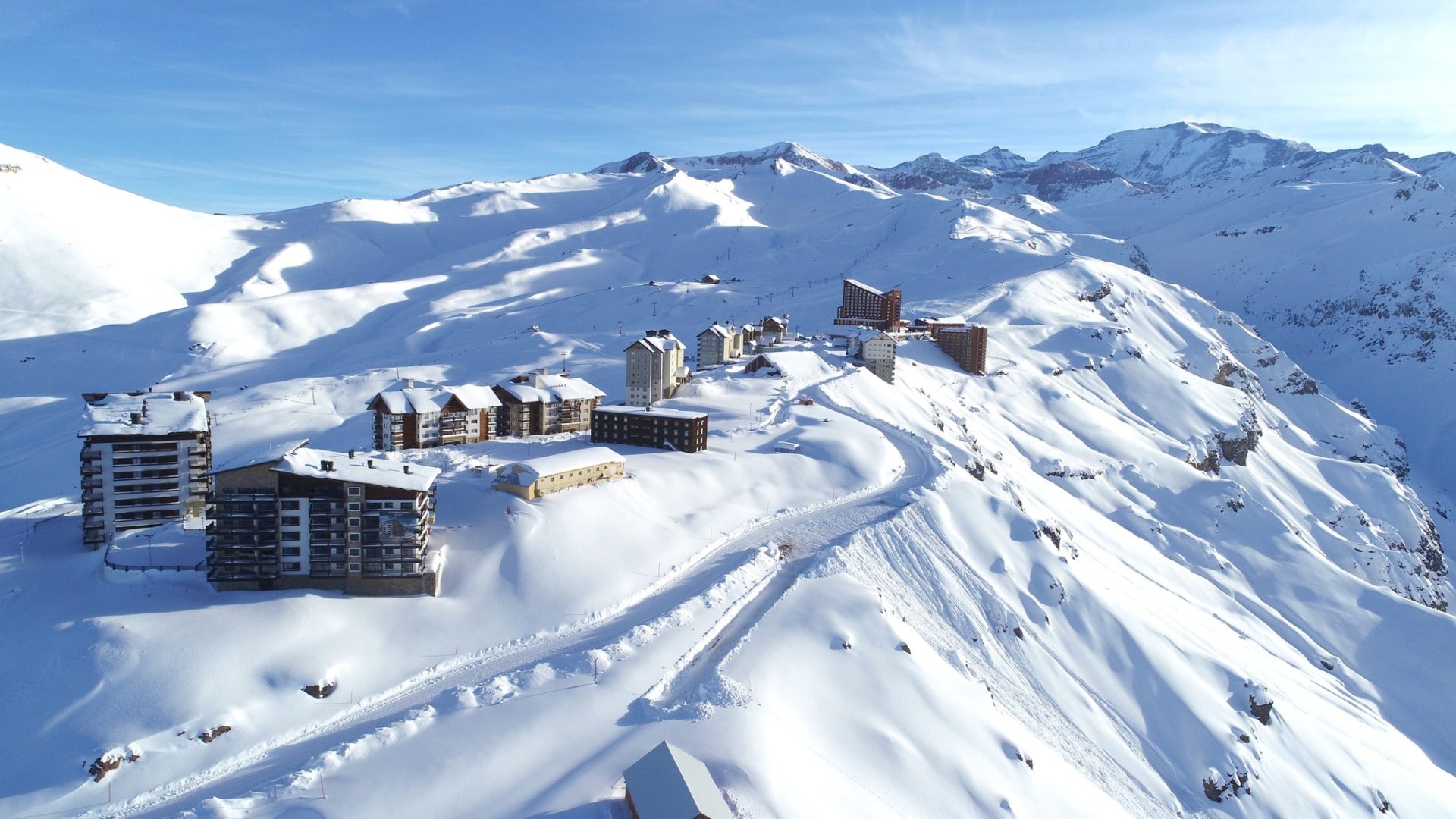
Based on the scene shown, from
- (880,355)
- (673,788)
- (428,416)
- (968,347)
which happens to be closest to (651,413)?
(428,416)

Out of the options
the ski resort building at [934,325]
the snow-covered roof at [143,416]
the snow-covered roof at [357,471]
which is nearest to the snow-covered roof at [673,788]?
the snow-covered roof at [357,471]

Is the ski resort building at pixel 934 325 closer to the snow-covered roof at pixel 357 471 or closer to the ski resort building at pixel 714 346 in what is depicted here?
the ski resort building at pixel 714 346

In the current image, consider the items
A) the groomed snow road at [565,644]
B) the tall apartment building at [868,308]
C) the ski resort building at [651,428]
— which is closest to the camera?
the groomed snow road at [565,644]

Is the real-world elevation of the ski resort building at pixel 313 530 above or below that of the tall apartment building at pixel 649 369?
below

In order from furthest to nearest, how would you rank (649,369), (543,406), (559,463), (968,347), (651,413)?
(968,347) → (649,369) → (543,406) → (651,413) → (559,463)

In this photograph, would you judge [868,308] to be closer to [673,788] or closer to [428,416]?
[428,416]

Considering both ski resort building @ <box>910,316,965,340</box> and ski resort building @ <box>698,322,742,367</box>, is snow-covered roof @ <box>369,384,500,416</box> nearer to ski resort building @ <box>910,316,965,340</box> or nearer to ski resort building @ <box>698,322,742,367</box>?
ski resort building @ <box>698,322,742,367</box>

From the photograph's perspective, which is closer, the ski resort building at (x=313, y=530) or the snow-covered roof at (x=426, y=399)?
the ski resort building at (x=313, y=530)

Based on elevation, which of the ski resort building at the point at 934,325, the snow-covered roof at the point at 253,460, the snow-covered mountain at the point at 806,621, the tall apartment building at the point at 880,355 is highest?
the ski resort building at the point at 934,325
